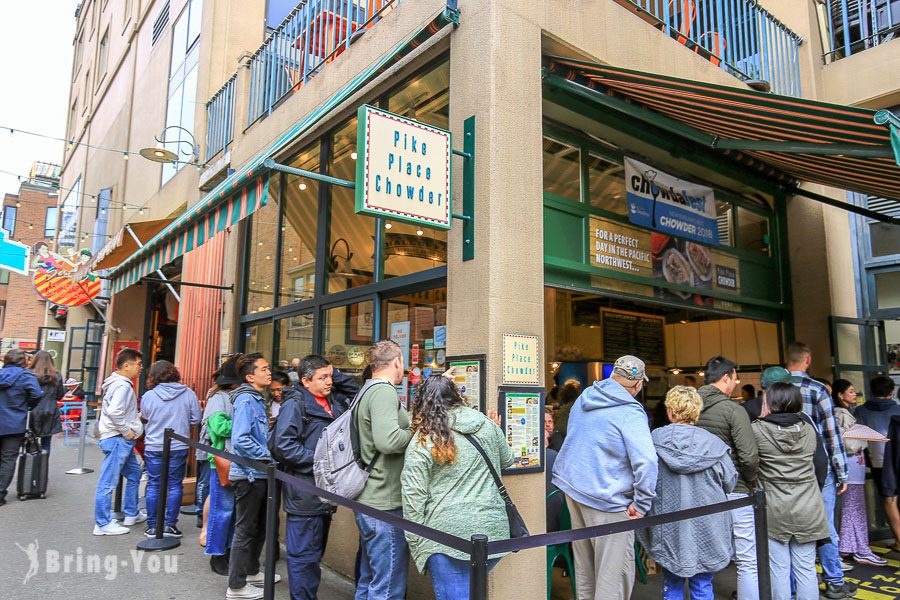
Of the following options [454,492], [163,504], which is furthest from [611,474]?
[163,504]

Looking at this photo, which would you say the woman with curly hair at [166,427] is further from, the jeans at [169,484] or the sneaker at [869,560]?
the sneaker at [869,560]

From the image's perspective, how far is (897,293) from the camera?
7.98 meters

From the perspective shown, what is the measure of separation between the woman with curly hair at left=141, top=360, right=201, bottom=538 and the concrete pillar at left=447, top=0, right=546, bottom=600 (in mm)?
3583

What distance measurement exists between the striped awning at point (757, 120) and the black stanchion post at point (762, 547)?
105 inches

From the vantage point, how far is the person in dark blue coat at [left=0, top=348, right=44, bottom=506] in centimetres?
755

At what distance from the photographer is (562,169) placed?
5.80 meters

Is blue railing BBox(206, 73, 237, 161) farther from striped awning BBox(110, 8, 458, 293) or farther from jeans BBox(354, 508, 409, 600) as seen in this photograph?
jeans BBox(354, 508, 409, 600)

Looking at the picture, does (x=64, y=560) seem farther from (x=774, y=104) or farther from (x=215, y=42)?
(x=215, y=42)

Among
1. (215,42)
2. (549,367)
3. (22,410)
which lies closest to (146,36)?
(215,42)

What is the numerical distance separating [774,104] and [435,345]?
3209 millimetres

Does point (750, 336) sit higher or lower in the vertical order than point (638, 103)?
lower

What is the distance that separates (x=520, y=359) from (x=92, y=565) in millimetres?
4204

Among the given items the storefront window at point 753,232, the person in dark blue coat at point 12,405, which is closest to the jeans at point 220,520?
the person in dark blue coat at point 12,405

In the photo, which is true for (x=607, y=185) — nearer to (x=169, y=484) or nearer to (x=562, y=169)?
(x=562, y=169)
